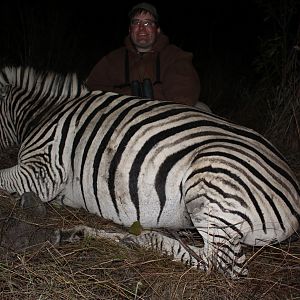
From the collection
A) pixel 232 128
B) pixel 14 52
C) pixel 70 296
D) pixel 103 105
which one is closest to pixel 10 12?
pixel 14 52

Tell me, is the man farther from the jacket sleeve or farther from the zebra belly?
the zebra belly

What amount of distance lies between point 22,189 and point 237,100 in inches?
169

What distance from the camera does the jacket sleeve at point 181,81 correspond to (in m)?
4.30

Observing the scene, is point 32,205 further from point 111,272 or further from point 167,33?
point 167,33

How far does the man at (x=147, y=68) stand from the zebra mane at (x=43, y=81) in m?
0.64

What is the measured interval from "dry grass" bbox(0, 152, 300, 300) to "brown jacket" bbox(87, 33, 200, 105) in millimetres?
1751

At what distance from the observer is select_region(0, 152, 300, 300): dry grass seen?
8.00ft

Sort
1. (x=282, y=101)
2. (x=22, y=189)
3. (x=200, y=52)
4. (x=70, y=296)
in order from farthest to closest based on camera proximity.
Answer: (x=200, y=52) < (x=282, y=101) < (x=22, y=189) < (x=70, y=296)

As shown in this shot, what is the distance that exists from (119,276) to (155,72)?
2.37 metres

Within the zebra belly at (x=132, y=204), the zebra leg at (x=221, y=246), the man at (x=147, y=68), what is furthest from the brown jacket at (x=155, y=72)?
the zebra leg at (x=221, y=246)

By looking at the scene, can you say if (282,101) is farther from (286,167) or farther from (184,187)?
(184,187)

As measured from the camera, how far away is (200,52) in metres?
10.5

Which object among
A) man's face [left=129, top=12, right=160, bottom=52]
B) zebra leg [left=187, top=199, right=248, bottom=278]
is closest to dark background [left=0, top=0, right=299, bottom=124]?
man's face [left=129, top=12, right=160, bottom=52]

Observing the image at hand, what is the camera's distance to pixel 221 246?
109 inches
